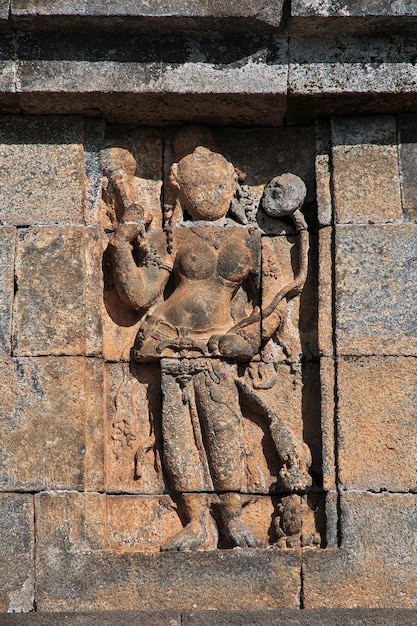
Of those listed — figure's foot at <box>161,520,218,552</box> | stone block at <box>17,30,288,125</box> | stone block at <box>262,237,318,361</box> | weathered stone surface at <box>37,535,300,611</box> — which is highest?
stone block at <box>17,30,288,125</box>

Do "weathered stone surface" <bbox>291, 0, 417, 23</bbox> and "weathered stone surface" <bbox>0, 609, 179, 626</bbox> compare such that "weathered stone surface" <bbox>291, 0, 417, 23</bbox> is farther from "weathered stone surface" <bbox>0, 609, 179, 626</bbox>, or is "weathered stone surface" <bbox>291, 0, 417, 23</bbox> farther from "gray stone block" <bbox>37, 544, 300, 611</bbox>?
"weathered stone surface" <bbox>0, 609, 179, 626</bbox>

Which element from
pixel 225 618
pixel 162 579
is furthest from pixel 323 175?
pixel 225 618

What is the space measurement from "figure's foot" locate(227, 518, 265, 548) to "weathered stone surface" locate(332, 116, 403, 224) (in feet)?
6.38

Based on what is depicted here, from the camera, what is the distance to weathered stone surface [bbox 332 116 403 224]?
7.66 meters

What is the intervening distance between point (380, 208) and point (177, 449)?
6.30ft

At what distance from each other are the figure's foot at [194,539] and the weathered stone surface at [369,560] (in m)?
0.62

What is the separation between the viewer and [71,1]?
7.34m

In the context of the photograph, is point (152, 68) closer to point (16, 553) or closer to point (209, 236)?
point (209, 236)

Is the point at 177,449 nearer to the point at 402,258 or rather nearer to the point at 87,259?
the point at 87,259

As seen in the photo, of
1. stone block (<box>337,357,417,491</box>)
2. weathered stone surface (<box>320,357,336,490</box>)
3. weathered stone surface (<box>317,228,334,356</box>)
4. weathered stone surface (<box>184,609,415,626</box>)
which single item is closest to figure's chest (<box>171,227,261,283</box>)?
weathered stone surface (<box>317,228,334,356</box>)

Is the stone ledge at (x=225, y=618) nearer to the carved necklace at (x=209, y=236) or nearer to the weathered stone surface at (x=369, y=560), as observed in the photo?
the weathered stone surface at (x=369, y=560)

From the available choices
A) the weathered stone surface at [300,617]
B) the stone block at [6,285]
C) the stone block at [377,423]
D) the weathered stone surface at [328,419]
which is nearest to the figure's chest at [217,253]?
the weathered stone surface at [328,419]

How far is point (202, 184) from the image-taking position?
7.86 meters

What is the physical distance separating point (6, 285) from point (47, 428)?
0.91m
